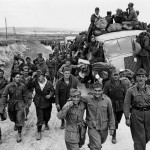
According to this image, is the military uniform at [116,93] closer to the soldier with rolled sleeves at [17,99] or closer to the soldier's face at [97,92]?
the soldier's face at [97,92]

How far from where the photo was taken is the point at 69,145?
5.11 metres

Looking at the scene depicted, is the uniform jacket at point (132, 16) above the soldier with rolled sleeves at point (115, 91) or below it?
above

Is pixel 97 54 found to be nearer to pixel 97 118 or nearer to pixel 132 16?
pixel 132 16

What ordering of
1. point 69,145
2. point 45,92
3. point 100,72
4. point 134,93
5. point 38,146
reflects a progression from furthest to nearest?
point 100,72, point 45,92, point 38,146, point 134,93, point 69,145

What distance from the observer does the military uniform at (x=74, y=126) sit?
5.07 meters

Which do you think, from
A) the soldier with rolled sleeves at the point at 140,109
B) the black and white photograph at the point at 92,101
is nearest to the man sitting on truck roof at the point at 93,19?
the black and white photograph at the point at 92,101

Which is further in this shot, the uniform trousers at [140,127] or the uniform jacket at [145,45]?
the uniform jacket at [145,45]

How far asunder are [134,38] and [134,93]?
633 centimetres

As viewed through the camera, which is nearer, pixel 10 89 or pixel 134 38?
pixel 10 89

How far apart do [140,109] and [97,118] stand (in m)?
0.94

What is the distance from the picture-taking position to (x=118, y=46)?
1122 cm

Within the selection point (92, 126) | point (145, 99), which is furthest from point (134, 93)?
point (92, 126)

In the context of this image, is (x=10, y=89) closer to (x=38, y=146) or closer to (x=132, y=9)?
(x=38, y=146)

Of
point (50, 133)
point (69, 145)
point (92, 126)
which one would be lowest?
point (50, 133)
